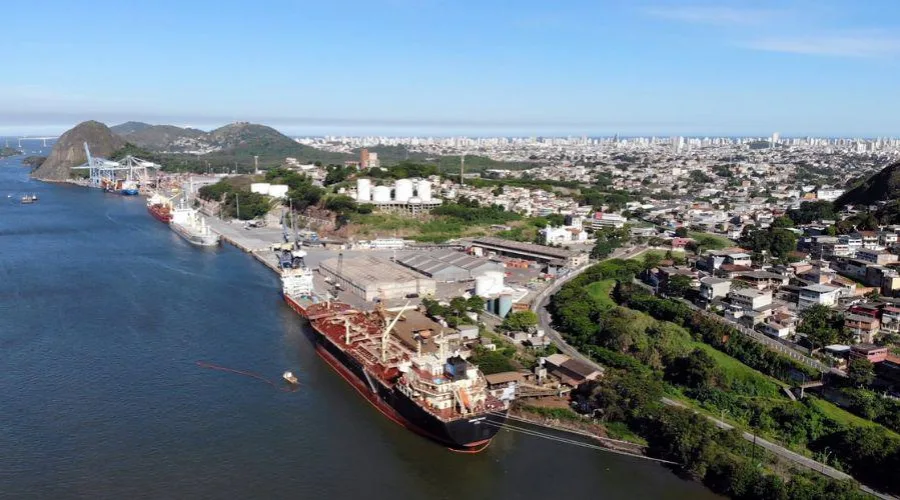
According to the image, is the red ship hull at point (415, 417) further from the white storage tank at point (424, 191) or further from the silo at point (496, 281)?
the white storage tank at point (424, 191)

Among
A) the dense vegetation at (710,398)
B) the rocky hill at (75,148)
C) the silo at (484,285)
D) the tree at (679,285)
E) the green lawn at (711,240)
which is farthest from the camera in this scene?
the rocky hill at (75,148)

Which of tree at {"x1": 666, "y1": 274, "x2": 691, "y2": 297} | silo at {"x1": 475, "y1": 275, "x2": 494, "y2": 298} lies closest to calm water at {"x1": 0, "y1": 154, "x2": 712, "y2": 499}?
silo at {"x1": 475, "y1": 275, "x2": 494, "y2": 298}

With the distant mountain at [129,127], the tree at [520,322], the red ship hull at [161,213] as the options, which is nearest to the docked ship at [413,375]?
the tree at [520,322]

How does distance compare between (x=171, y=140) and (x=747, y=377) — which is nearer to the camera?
(x=747, y=377)

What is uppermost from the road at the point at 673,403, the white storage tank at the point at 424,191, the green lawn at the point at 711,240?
the white storage tank at the point at 424,191

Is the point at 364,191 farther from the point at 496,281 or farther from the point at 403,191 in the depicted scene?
the point at 496,281

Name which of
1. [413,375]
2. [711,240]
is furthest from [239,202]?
[413,375]

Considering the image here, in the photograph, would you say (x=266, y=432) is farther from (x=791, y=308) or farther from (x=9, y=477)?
(x=791, y=308)
